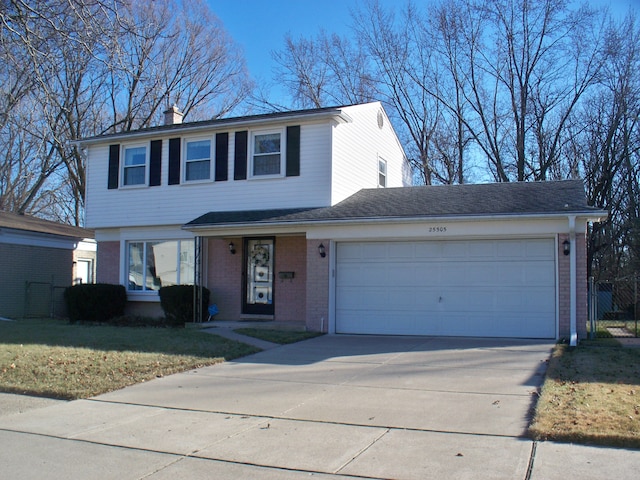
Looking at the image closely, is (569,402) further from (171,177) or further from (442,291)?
(171,177)

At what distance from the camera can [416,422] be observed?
6707mm

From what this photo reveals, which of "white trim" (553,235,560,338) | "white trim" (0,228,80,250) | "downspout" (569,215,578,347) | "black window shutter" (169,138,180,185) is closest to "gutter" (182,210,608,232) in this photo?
"downspout" (569,215,578,347)

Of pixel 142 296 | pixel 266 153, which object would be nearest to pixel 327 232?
pixel 266 153

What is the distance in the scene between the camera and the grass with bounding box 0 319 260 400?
8914 millimetres

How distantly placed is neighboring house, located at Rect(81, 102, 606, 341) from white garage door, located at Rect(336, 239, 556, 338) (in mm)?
25

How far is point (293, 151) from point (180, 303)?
17.0ft

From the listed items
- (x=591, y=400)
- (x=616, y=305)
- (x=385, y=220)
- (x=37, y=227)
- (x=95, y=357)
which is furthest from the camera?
(x=37, y=227)

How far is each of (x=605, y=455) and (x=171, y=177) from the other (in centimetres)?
1497

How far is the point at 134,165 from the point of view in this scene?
62.2 feet

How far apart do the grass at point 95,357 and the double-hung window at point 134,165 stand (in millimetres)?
5941

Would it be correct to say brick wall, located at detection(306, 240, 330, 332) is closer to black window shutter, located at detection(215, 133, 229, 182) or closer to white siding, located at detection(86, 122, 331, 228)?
white siding, located at detection(86, 122, 331, 228)

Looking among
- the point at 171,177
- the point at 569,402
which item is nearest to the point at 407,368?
the point at 569,402

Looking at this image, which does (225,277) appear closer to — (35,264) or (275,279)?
(275,279)

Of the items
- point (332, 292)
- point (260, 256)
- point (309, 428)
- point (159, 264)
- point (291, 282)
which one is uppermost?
point (260, 256)
